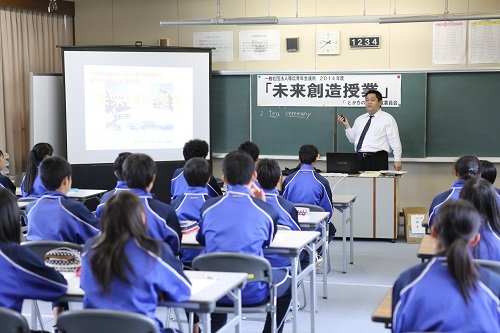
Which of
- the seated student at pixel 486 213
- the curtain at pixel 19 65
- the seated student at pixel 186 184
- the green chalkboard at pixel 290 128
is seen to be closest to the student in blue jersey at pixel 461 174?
the seated student at pixel 486 213

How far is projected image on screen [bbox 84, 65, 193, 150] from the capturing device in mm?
9016

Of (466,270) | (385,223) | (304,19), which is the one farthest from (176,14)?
(466,270)

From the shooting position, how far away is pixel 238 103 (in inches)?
372

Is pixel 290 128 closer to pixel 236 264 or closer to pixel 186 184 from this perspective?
pixel 186 184

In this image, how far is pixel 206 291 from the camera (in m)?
3.14

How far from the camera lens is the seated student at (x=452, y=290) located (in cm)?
238

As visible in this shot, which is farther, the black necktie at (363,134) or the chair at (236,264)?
the black necktie at (363,134)

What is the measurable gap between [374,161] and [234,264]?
511 centimetres

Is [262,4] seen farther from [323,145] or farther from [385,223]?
[385,223]

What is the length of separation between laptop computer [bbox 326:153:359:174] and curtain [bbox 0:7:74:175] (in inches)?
145

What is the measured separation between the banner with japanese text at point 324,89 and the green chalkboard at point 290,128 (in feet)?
0.28

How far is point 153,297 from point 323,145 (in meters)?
6.46

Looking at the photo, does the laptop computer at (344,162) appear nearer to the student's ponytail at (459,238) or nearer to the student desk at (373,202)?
the student desk at (373,202)

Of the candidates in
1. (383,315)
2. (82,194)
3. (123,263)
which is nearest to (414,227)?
(82,194)
